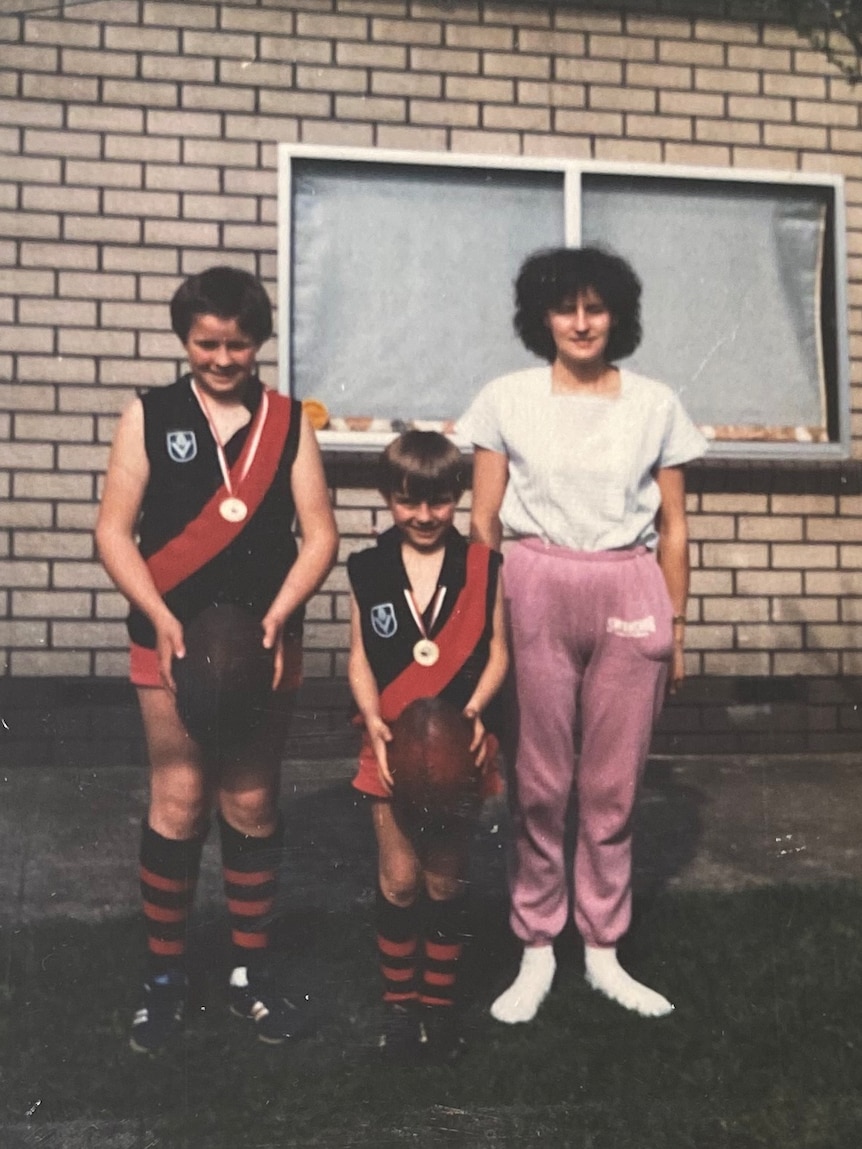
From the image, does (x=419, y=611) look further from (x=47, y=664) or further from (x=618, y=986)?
(x=47, y=664)

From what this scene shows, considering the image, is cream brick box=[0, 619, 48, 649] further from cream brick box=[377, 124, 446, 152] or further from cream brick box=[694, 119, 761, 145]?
cream brick box=[694, 119, 761, 145]

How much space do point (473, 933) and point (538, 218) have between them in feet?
9.07

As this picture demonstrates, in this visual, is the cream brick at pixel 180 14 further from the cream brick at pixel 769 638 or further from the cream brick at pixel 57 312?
the cream brick at pixel 769 638

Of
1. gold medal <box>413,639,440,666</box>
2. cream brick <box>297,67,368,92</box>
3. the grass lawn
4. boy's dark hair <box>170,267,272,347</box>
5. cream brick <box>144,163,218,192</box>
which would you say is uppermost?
cream brick <box>297,67,368,92</box>

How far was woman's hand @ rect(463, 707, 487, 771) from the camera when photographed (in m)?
2.62

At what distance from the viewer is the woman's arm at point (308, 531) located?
269 cm

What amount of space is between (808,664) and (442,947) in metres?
2.49

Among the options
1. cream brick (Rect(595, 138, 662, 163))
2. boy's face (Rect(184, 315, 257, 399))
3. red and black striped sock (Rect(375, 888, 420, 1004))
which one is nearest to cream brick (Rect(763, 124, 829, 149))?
cream brick (Rect(595, 138, 662, 163))

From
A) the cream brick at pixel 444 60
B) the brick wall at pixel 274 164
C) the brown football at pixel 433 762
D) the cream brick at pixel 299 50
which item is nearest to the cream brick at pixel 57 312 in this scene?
the brick wall at pixel 274 164

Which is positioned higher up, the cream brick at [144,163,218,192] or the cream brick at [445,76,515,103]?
the cream brick at [445,76,515,103]

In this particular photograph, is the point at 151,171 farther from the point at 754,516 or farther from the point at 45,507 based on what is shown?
the point at 754,516

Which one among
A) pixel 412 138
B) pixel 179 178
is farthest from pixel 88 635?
pixel 412 138

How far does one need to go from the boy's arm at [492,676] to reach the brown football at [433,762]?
42 millimetres

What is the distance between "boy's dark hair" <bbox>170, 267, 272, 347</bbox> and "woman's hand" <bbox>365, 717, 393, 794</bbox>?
0.91 m
